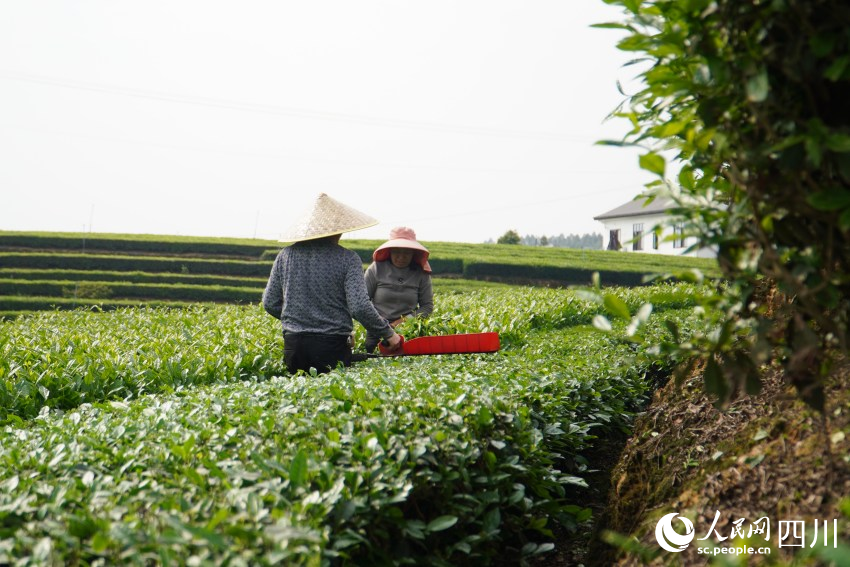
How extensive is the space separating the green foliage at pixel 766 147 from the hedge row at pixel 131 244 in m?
32.5

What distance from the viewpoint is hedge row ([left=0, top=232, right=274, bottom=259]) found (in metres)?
32.6

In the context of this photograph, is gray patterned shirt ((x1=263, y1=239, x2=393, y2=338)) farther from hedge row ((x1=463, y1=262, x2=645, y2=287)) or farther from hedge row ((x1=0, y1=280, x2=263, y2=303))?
hedge row ((x1=463, y1=262, x2=645, y2=287))

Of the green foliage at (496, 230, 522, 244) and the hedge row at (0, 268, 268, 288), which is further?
the green foliage at (496, 230, 522, 244)

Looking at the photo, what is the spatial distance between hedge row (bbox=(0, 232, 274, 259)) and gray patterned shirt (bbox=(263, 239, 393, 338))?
1152 inches

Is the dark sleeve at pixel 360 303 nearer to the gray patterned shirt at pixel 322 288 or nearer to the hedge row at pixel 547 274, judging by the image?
the gray patterned shirt at pixel 322 288

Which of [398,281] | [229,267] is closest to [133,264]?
[229,267]

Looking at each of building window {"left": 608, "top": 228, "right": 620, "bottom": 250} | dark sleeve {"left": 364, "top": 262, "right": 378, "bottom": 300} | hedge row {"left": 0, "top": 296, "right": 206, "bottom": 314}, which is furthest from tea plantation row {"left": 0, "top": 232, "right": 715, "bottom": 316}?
dark sleeve {"left": 364, "top": 262, "right": 378, "bottom": 300}

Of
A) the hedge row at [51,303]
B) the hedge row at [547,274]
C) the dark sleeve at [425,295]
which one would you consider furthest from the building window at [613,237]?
the dark sleeve at [425,295]

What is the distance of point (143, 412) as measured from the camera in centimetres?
338

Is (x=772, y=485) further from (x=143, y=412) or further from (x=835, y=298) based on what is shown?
(x=143, y=412)

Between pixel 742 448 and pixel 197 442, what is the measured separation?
206 centimetres

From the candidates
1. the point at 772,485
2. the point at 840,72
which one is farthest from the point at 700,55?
the point at 772,485

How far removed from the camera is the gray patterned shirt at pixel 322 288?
4.97m

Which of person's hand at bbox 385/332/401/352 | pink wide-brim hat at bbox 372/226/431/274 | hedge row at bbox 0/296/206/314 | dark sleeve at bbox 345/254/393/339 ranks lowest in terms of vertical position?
hedge row at bbox 0/296/206/314
